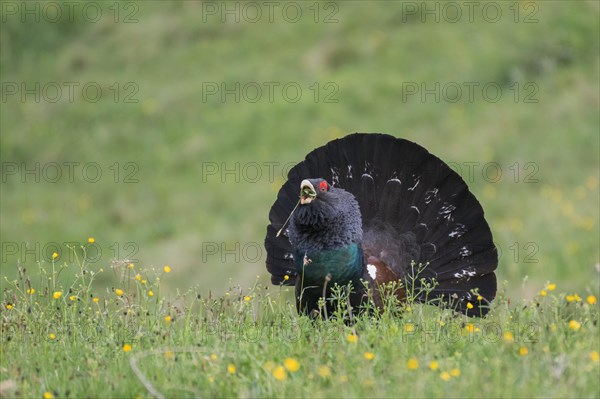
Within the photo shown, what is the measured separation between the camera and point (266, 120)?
18.0m

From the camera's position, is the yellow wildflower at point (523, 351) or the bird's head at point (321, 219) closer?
the yellow wildflower at point (523, 351)

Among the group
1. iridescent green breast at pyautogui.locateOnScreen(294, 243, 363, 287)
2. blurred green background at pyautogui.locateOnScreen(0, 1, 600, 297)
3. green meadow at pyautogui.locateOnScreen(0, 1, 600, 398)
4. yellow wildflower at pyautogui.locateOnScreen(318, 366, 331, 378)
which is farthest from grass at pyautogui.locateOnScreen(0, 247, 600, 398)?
blurred green background at pyautogui.locateOnScreen(0, 1, 600, 297)

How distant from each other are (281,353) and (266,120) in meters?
12.7

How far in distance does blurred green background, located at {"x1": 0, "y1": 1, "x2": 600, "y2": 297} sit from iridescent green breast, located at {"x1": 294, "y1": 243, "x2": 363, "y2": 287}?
6632 millimetres

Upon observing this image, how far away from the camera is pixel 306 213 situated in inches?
280

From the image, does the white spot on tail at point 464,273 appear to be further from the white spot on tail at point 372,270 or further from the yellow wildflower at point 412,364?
the yellow wildflower at point 412,364

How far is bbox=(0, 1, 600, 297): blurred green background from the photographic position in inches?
598

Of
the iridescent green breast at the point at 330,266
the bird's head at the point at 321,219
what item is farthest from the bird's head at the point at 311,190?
the iridescent green breast at the point at 330,266

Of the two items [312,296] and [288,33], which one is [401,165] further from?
[288,33]

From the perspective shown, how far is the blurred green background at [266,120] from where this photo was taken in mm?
15195

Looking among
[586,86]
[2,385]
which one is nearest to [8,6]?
[586,86]

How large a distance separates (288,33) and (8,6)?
6.96m

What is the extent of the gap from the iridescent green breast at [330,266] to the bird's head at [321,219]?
0.18ft

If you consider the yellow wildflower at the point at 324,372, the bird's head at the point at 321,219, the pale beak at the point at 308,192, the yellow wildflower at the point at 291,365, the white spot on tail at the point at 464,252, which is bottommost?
the yellow wildflower at the point at 324,372
